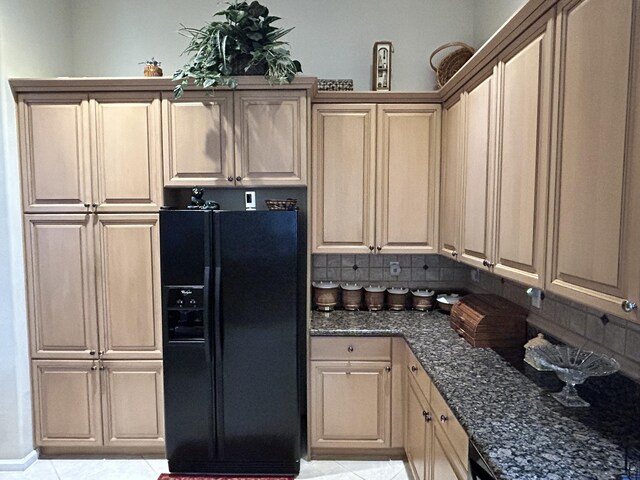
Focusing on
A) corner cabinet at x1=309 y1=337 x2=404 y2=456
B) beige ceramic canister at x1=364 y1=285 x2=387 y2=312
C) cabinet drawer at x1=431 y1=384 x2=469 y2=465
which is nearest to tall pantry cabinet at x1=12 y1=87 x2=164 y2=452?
corner cabinet at x1=309 y1=337 x2=404 y2=456

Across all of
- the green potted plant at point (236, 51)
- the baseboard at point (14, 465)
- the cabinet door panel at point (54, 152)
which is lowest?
the baseboard at point (14, 465)

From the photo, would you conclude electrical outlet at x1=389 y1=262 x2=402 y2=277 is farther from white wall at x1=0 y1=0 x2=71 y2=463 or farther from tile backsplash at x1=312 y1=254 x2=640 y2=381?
white wall at x1=0 y1=0 x2=71 y2=463

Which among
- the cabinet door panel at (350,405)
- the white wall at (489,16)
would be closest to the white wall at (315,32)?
the white wall at (489,16)

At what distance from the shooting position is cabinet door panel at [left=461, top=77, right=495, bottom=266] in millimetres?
1853

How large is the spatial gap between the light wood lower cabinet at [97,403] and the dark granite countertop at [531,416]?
173cm

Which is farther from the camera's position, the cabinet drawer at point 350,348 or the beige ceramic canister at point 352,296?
the beige ceramic canister at point 352,296

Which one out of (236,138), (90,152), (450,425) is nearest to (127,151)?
(90,152)

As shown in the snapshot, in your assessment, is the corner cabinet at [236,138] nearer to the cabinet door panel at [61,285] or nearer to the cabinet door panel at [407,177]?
the cabinet door panel at [407,177]

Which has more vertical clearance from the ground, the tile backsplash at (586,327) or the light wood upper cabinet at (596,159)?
the light wood upper cabinet at (596,159)

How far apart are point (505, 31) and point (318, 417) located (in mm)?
2318

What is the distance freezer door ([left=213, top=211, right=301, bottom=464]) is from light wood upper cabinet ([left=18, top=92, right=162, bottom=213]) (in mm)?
660

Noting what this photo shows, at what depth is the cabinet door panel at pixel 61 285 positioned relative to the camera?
94.5 inches

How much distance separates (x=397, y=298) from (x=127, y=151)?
2056 millimetres

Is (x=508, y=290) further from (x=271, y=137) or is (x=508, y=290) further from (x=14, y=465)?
(x=14, y=465)
